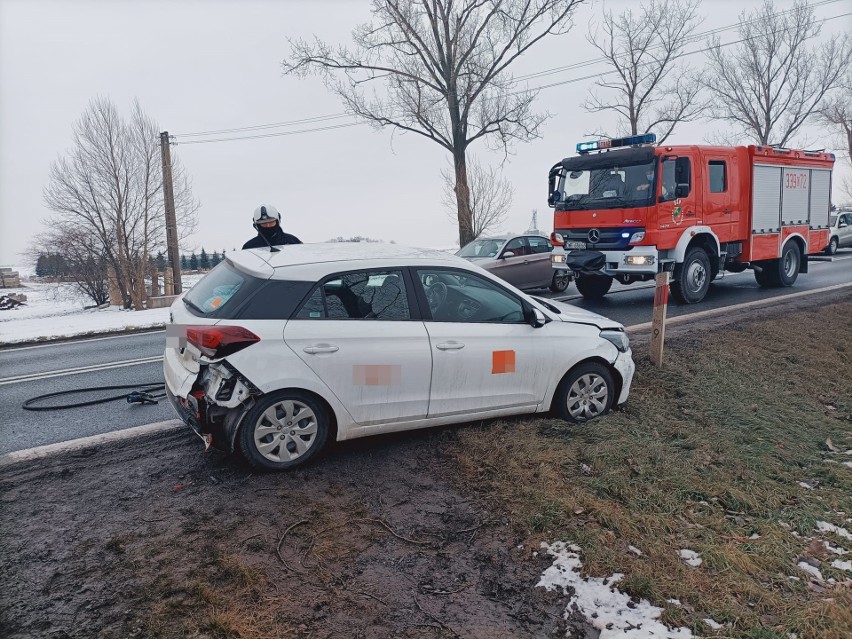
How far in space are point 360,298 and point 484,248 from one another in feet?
32.1

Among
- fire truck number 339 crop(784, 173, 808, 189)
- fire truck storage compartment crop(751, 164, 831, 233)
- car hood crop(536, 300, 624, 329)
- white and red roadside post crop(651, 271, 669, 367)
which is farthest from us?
fire truck number 339 crop(784, 173, 808, 189)

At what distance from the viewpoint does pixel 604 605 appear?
9.43 ft

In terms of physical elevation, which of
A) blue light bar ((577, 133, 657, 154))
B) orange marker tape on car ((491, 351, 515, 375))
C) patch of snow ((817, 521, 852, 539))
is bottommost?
patch of snow ((817, 521, 852, 539))

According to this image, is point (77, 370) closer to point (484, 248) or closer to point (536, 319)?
point (536, 319)

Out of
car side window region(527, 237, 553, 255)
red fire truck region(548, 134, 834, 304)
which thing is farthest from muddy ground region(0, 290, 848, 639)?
car side window region(527, 237, 553, 255)

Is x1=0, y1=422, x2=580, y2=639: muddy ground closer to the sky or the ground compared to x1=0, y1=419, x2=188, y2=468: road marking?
closer to the ground

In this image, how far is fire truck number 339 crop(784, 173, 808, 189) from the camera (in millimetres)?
12742

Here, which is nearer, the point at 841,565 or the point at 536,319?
the point at 841,565

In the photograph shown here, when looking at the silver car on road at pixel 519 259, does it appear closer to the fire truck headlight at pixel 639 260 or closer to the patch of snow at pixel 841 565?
the fire truck headlight at pixel 639 260

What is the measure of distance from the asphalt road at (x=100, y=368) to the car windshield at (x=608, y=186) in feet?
6.32

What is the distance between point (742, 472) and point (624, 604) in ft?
6.11

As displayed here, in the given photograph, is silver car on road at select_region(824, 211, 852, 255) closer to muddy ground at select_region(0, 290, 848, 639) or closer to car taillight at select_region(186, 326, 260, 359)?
muddy ground at select_region(0, 290, 848, 639)

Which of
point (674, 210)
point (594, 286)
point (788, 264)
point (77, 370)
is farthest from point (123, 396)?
point (788, 264)

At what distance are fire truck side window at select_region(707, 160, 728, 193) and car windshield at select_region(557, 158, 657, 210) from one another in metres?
1.50
